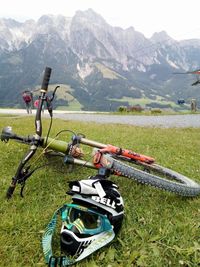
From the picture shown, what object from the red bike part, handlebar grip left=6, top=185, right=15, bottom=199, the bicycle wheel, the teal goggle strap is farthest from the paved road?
the teal goggle strap

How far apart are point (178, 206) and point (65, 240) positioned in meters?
2.28

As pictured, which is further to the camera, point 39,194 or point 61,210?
point 39,194

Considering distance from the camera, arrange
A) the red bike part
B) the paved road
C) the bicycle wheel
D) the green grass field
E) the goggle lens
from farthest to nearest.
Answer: the paved road
the red bike part
the bicycle wheel
the goggle lens
the green grass field

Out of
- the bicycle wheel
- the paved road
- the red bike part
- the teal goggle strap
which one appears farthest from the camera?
the paved road

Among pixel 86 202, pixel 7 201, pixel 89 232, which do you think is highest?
pixel 86 202

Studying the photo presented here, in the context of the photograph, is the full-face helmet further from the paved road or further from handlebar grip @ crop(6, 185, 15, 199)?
the paved road

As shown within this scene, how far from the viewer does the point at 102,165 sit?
611 cm

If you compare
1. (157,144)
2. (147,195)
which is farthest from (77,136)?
(157,144)

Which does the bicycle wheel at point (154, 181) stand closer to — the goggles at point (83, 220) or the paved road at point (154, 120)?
the goggles at point (83, 220)

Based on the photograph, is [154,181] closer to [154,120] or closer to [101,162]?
[101,162]

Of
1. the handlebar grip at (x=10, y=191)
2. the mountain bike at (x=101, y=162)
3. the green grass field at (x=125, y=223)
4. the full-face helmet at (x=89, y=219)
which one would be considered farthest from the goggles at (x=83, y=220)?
the handlebar grip at (x=10, y=191)

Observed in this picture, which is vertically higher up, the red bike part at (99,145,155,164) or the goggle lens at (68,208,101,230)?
the red bike part at (99,145,155,164)

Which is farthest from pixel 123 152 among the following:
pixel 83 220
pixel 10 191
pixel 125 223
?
pixel 83 220

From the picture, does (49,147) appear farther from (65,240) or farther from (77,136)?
(65,240)
